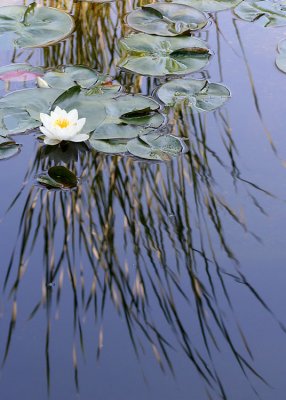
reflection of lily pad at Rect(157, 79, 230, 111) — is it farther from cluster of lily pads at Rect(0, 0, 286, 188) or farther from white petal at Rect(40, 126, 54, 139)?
white petal at Rect(40, 126, 54, 139)

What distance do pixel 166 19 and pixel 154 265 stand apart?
124 cm

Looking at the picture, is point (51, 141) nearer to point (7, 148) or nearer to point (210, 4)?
point (7, 148)

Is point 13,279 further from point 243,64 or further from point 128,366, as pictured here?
point 243,64

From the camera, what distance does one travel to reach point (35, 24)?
8.30 ft

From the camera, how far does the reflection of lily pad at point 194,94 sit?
84.7 inches

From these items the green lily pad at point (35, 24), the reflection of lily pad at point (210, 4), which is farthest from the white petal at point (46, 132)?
the reflection of lily pad at point (210, 4)

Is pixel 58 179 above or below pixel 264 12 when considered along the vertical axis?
below

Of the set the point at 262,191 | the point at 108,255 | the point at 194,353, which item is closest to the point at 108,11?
the point at 262,191

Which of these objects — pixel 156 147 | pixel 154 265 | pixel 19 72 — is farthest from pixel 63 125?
pixel 154 265

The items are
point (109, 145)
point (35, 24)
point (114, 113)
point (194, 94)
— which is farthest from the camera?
point (35, 24)

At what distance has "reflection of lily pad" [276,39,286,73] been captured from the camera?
7.76 feet

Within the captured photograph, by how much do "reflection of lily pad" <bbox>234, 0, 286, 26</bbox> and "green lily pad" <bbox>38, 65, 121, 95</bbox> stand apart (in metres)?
0.70

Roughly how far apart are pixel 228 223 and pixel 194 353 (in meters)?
0.41

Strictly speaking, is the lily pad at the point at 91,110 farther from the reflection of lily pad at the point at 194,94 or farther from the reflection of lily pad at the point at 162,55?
the reflection of lily pad at the point at 162,55
